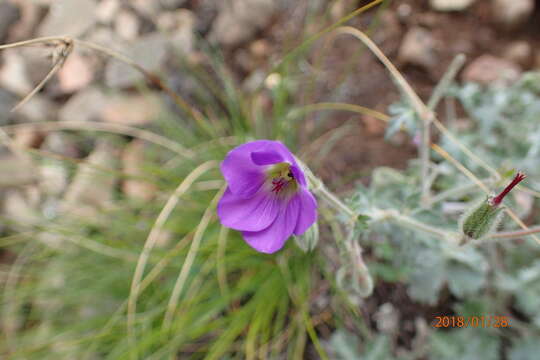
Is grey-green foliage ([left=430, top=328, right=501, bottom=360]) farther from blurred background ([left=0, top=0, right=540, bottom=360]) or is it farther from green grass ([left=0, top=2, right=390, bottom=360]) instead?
green grass ([left=0, top=2, right=390, bottom=360])

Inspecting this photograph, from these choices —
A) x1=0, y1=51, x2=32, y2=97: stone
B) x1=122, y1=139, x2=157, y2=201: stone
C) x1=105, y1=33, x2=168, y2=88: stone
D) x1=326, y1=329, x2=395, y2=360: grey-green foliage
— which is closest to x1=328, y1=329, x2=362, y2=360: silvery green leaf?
x1=326, y1=329, x2=395, y2=360: grey-green foliage

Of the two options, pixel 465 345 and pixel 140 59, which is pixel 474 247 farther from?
pixel 140 59

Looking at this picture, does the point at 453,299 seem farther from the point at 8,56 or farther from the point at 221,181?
the point at 8,56

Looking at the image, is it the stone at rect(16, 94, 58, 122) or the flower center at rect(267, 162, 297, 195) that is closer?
the flower center at rect(267, 162, 297, 195)

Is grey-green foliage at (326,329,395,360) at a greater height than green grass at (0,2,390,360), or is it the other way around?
green grass at (0,2,390,360)

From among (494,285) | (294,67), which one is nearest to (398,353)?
(494,285)

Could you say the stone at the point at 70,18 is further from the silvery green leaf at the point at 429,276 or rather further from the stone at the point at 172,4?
the silvery green leaf at the point at 429,276

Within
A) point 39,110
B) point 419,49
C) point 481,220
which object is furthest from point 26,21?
point 481,220

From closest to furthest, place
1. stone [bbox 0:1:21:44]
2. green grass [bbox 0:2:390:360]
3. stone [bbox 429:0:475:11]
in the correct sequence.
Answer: green grass [bbox 0:2:390:360] → stone [bbox 429:0:475:11] → stone [bbox 0:1:21:44]
